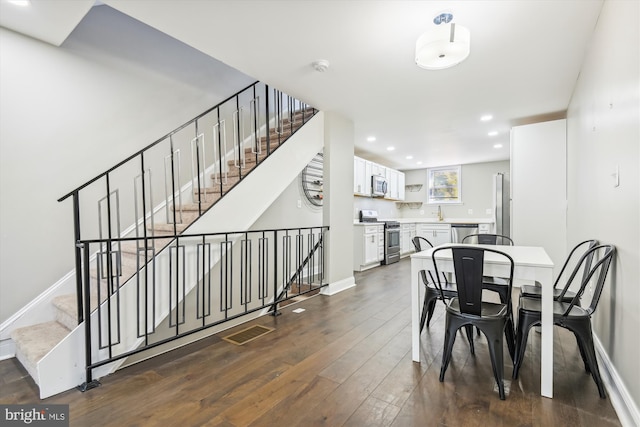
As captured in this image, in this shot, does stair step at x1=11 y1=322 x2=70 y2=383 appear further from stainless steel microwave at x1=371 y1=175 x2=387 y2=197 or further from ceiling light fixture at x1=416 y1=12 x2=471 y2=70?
stainless steel microwave at x1=371 y1=175 x2=387 y2=197

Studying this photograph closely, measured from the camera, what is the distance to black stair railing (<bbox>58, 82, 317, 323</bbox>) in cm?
283

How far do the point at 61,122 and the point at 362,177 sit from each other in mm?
4741

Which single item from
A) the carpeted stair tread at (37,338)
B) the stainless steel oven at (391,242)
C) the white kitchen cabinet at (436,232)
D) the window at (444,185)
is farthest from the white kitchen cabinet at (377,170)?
the carpeted stair tread at (37,338)

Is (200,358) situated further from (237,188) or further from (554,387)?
(554,387)

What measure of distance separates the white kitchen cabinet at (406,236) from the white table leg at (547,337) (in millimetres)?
5495

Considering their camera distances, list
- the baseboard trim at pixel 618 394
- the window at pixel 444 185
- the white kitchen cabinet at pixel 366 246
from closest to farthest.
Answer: the baseboard trim at pixel 618 394 → the white kitchen cabinet at pixel 366 246 → the window at pixel 444 185

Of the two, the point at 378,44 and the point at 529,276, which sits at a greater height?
the point at 378,44

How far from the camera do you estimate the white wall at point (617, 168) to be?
1.52 meters

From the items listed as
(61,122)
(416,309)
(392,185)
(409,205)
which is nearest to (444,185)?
(409,205)

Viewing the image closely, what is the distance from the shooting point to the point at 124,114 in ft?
10.2

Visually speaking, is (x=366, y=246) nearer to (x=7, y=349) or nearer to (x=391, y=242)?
(x=391, y=242)

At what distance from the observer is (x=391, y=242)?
21.7ft

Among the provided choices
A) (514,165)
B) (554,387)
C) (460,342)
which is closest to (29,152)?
(460,342)

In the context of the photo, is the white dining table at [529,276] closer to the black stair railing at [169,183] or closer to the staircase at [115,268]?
the staircase at [115,268]
